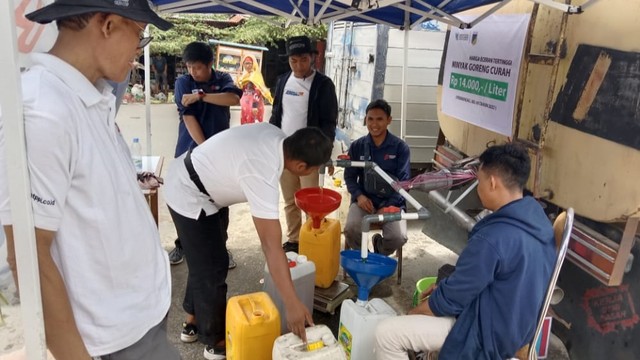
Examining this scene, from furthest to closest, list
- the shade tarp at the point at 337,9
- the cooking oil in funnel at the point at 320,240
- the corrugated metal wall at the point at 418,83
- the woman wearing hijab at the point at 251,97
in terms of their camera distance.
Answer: the woman wearing hijab at the point at 251,97
the corrugated metal wall at the point at 418,83
the shade tarp at the point at 337,9
the cooking oil in funnel at the point at 320,240

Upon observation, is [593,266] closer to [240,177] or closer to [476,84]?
[476,84]

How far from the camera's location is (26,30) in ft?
5.86

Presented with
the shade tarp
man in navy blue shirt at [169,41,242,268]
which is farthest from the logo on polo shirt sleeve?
man in navy blue shirt at [169,41,242,268]

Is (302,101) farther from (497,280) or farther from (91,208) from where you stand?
(91,208)

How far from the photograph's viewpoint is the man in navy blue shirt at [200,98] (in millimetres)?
3756

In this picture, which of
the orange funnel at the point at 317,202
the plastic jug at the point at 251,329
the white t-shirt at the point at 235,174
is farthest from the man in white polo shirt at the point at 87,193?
the orange funnel at the point at 317,202

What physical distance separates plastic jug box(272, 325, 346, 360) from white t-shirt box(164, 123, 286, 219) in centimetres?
60

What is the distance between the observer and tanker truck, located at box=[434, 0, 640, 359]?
2.28 metres

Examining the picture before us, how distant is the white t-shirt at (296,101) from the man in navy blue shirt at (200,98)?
52 cm

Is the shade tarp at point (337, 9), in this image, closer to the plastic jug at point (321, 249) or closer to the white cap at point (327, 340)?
the plastic jug at point (321, 249)

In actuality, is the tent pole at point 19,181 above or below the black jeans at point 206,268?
above

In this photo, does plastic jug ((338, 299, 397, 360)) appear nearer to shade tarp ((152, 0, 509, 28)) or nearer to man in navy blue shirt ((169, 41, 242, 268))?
man in navy blue shirt ((169, 41, 242, 268))

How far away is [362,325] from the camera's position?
2.33 meters

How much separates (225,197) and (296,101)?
199 centimetres
